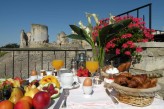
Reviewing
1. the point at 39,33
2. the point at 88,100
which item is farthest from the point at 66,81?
the point at 39,33

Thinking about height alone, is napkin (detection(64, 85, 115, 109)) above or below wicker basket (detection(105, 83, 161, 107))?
below

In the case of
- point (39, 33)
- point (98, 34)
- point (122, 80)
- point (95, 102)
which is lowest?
point (95, 102)

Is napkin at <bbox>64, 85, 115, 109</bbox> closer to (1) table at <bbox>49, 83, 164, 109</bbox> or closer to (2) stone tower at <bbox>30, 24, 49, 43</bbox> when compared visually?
(1) table at <bbox>49, 83, 164, 109</bbox>

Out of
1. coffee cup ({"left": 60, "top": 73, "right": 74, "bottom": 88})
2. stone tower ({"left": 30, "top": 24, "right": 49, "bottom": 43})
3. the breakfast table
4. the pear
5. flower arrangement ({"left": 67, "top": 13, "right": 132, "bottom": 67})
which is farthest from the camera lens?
stone tower ({"left": 30, "top": 24, "right": 49, "bottom": 43})

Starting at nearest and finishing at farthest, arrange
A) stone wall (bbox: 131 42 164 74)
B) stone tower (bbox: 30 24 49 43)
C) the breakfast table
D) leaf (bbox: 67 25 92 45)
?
the breakfast table < leaf (bbox: 67 25 92 45) < stone wall (bbox: 131 42 164 74) < stone tower (bbox: 30 24 49 43)

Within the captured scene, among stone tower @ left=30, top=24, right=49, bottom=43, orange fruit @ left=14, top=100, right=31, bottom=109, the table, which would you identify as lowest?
the table

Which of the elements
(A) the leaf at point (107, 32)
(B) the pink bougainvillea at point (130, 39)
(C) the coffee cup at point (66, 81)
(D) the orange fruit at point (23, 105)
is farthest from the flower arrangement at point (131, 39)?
(D) the orange fruit at point (23, 105)

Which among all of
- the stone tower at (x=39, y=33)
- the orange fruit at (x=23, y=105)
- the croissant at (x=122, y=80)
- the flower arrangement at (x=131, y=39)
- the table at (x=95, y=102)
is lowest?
the table at (x=95, y=102)

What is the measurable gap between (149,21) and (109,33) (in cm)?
140

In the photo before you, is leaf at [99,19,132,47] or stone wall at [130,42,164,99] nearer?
leaf at [99,19,132,47]

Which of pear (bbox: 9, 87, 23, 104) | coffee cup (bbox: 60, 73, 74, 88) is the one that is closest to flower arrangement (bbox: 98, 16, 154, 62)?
coffee cup (bbox: 60, 73, 74, 88)

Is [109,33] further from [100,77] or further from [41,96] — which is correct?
[41,96]

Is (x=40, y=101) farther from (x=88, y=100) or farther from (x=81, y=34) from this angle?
(x=81, y=34)

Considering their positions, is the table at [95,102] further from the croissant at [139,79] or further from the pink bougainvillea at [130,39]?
the pink bougainvillea at [130,39]
